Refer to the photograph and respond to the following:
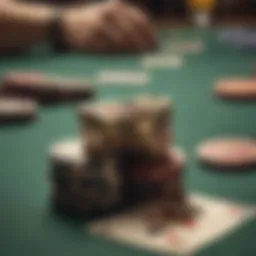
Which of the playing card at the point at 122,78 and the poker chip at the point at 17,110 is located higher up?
the playing card at the point at 122,78

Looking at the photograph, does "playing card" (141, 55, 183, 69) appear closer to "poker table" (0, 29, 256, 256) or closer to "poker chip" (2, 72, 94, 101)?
"poker table" (0, 29, 256, 256)

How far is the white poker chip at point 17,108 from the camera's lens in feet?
6.32

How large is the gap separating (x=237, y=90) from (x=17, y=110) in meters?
0.68

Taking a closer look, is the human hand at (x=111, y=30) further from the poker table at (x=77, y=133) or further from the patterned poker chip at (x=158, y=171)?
the patterned poker chip at (x=158, y=171)

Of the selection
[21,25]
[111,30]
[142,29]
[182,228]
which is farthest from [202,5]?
[182,228]

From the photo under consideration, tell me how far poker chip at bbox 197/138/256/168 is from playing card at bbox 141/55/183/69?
1.24 meters

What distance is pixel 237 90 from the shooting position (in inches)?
88.7

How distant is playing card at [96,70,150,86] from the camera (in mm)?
2532

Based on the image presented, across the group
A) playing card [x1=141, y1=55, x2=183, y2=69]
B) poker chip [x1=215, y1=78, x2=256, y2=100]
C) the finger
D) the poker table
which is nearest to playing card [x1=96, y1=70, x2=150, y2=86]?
the poker table

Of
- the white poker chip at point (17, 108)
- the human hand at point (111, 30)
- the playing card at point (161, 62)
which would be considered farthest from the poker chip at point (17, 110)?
the human hand at point (111, 30)

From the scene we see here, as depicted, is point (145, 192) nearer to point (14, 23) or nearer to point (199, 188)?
point (199, 188)

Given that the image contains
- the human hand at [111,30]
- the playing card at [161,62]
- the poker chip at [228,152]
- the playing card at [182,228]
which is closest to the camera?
the playing card at [182,228]

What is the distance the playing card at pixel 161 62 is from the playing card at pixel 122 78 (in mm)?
186

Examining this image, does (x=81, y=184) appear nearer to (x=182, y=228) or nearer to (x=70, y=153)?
(x=70, y=153)
